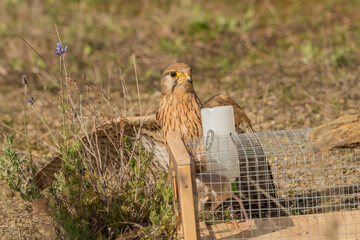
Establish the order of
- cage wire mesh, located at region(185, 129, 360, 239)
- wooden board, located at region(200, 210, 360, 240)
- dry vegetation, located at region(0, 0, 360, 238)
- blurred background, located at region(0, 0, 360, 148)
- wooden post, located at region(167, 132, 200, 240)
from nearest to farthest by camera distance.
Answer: wooden post, located at region(167, 132, 200, 240), cage wire mesh, located at region(185, 129, 360, 239), wooden board, located at region(200, 210, 360, 240), dry vegetation, located at region(0, 0, 360, 238), blurred background, located at region(0, 0, 360, 148)

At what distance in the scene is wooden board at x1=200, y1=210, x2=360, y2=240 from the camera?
3.15 m

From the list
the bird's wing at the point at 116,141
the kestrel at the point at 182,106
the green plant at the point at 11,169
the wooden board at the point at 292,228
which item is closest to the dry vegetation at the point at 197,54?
the bird's wing at the point at 116,141

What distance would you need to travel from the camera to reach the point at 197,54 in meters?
7.49

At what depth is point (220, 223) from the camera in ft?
11.0

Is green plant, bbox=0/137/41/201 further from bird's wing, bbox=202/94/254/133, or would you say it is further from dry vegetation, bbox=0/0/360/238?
dry vegetation, bbox=0/0/360/238

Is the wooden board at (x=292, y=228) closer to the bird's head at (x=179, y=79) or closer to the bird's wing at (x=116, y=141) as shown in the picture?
the bird's wing at (x=116, y=141)

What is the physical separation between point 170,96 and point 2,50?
15.0 feet

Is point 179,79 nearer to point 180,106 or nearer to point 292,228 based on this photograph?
point 180,106

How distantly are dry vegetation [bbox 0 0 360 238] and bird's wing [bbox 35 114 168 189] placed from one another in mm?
985

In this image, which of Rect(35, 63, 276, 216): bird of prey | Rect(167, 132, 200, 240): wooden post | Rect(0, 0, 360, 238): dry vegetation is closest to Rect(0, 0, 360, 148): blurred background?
Rect(0, 0, 360, 238): dry vegetation

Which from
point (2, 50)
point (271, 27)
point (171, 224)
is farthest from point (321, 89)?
point (2, 50)

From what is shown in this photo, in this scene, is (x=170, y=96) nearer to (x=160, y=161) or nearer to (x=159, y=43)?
(x=160, y=161)

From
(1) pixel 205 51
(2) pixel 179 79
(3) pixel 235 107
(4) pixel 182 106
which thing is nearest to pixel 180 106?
(4) pixel 182 106

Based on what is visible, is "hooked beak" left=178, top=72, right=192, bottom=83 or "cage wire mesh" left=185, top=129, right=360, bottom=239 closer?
"cage wire mesh" left=185, top=129, right=360, bottom=239
